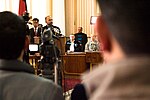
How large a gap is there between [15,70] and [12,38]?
13cm

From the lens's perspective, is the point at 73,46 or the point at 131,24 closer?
the point at 131,24

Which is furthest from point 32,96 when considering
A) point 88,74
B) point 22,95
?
point 88,74

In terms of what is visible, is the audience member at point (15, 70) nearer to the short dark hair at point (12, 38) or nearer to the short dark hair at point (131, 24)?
the short dark hair at point (12, 38)

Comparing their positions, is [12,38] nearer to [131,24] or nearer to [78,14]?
[131,24]

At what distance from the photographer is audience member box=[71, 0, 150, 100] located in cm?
55

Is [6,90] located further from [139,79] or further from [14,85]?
[139,79]

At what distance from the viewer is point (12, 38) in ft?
4.82

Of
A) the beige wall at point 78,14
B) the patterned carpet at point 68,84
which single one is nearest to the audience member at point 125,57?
the patterned carpet at point 68,84

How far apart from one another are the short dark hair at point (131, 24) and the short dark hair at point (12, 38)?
3.02 feet

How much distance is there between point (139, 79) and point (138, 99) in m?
0.03

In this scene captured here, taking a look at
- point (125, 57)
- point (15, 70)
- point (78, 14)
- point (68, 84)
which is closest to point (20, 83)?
point (15, 70)

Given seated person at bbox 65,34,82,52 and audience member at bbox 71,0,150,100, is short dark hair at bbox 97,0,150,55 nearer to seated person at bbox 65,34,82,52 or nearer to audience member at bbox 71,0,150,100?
audience member at bbox 71,0,150,100

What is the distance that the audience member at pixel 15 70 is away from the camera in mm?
1471

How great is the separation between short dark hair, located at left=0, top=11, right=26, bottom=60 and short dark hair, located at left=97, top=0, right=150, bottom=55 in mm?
919
